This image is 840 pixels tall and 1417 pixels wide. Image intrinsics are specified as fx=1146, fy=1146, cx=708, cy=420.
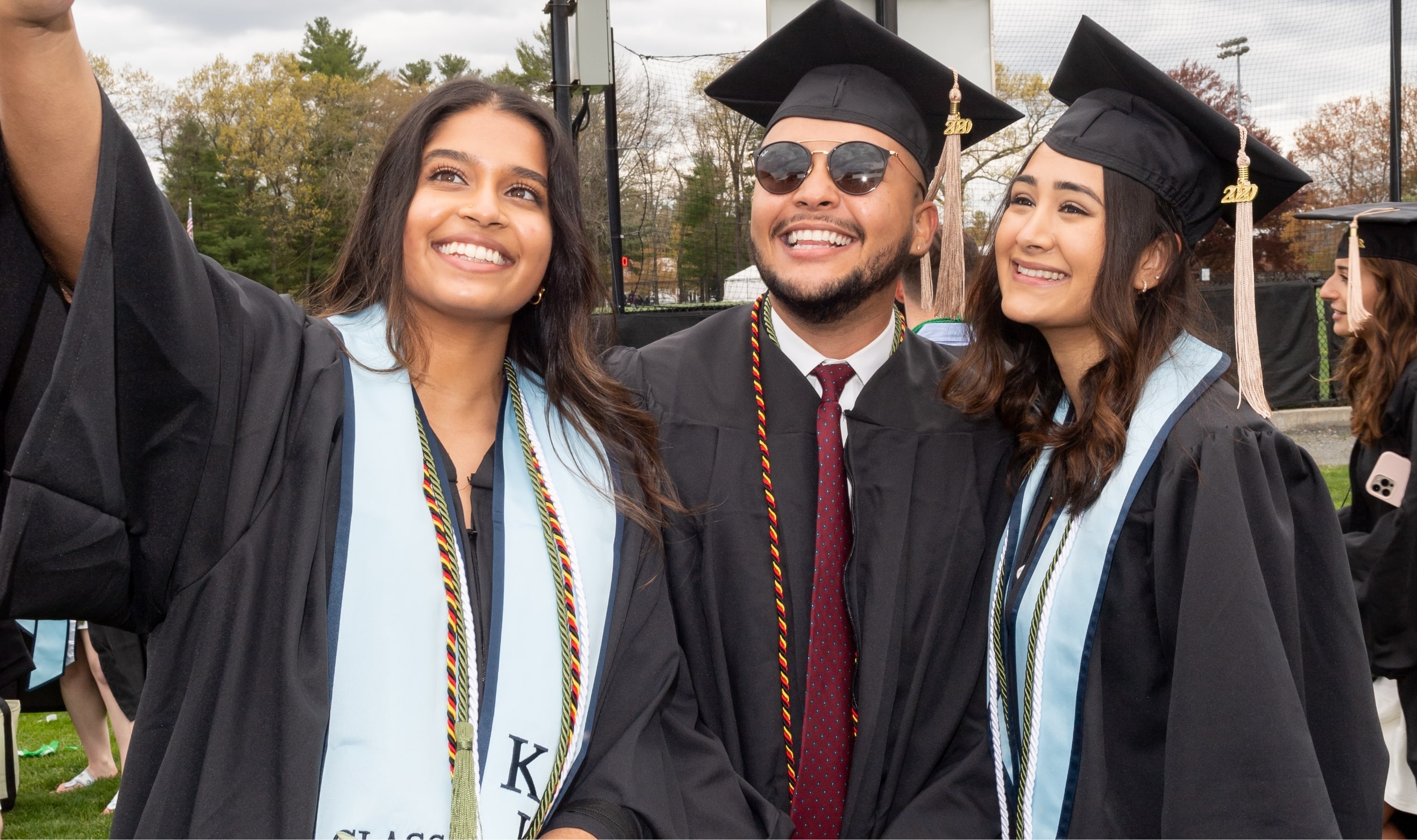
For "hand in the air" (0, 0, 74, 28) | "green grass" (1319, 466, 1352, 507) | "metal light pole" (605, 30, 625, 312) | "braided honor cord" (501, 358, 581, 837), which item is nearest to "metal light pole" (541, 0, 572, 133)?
"metal light pole" (605, 30, 625, 312)

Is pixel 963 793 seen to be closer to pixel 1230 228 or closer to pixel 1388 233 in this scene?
pixel 1388 233

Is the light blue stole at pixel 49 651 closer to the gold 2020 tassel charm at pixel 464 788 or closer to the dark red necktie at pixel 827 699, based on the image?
the gold 2020 tassel charm at pixel 464 788

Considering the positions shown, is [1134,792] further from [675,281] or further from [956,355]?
[675,281]

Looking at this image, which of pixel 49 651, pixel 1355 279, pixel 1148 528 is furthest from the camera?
pixel 49 651

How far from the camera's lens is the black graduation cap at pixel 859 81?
2.73 metres

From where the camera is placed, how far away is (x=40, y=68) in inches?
57.2

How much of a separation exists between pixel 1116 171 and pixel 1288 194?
0.56 m

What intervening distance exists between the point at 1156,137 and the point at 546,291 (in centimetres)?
135

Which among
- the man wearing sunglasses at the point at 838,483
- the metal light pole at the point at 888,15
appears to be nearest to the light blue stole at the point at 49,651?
the man wearing sunglasses at the point at 838,483

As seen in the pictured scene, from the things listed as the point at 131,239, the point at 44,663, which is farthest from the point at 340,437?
the point at 44,663

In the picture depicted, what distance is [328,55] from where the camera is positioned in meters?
58.6

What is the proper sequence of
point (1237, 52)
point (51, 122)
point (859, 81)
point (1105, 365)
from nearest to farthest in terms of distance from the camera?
point (51, 122) < point (1105, 365) < point (859, 81) < point (1237, 52)

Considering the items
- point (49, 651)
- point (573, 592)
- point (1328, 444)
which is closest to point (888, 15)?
point (573, 592)

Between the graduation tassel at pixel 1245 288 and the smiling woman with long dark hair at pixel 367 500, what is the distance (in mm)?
1212
